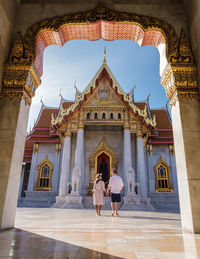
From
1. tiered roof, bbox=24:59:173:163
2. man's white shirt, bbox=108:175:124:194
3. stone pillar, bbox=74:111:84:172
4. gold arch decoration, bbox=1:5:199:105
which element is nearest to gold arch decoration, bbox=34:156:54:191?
tiered roof, bbox=24:59:173:163

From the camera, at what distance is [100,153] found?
12.9m

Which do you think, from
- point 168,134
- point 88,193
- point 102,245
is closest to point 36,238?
point 102,245

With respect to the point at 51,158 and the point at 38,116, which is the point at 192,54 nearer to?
the point at 51,158

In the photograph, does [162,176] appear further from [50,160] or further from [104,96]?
[50,160]

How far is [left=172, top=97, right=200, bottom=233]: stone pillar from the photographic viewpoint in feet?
9.29

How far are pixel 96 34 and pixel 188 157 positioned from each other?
3227 millimetres

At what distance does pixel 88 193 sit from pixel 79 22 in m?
10.1

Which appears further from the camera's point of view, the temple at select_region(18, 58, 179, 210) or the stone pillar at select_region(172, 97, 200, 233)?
the temple at select_region(18, 58, 179, 210)

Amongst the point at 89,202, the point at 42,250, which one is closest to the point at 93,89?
the point at 89,202

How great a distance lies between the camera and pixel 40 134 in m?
14.8

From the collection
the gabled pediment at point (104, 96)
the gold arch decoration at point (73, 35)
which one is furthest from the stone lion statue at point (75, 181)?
the gold arch decoration at point (73, 35)

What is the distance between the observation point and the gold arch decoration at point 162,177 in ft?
43.4

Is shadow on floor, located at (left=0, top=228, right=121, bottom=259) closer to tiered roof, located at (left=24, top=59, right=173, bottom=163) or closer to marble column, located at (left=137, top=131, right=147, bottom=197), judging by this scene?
marble column, located at (left=137, top=131, right=147, bottom=197)

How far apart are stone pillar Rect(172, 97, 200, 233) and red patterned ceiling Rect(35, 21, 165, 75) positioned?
64.7 inches
